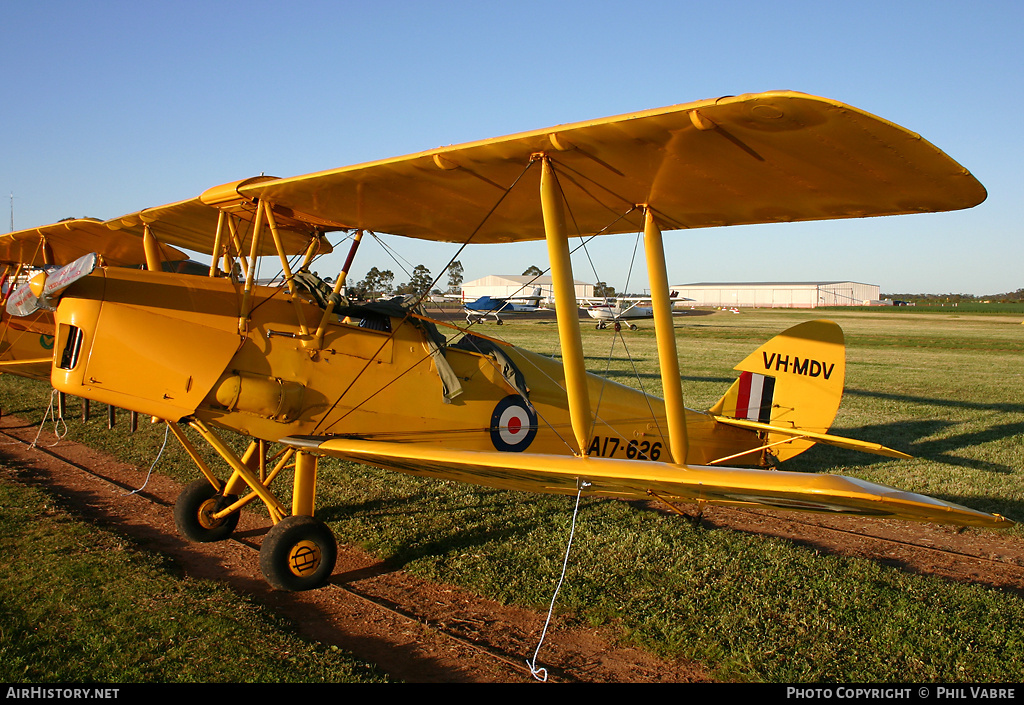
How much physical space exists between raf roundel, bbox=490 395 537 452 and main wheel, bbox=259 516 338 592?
1467mm

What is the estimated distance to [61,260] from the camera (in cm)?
1007

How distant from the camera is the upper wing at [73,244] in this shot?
26.1 feet

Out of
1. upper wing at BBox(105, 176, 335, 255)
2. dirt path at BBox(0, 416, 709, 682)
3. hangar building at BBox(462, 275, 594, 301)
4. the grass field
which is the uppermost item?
hangar building at BBox(462, 275, 594, 301)

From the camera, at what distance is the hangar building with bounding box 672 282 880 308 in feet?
310

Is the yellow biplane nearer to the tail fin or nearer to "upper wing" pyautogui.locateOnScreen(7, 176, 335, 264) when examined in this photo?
"upper wing" pyautogui.locateOnScreen(7, 176, 335, 264)

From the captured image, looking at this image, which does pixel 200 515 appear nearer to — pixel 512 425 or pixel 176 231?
pixel 512 425

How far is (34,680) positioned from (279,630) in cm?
109

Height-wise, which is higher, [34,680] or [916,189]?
[916,189]

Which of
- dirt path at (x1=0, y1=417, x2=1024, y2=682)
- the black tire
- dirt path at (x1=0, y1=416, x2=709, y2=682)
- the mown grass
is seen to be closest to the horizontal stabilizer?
dirt path at (x1=0, y1=417, x2=1024, y2=682)

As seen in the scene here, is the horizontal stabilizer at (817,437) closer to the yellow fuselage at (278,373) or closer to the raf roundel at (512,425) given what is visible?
the yellow fuselage at (278,373)

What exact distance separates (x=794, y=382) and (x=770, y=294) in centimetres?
9672

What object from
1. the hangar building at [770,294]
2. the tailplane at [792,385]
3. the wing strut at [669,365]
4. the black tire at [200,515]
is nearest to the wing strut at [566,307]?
the wing strut at [669,365]
